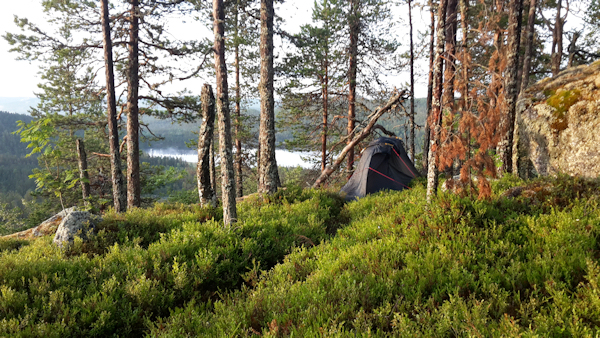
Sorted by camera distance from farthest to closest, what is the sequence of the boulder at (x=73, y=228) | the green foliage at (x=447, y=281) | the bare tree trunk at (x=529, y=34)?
the bare tree trunk at (x=529, y=34), the boulder at (x=73, y=228), the green foliage at (x=447, y=281)

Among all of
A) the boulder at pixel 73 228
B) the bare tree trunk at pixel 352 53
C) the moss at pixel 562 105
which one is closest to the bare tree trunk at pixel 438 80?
the moss at pixel 562 105

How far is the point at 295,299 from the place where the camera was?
3.97m

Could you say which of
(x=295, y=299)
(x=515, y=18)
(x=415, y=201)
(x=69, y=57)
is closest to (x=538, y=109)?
(x=515, y=18)

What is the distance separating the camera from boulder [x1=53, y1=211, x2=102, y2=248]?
6.26 m

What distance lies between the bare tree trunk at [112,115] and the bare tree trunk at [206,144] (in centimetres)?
484

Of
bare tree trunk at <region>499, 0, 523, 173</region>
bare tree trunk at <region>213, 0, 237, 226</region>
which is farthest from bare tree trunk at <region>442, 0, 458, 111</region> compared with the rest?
bare tree trunk at <region>213, 0, 237, 226</region>

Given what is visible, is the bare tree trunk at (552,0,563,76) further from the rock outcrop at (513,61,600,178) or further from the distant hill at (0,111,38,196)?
the distant hill at (0,111,38,196)

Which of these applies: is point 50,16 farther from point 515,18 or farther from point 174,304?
point 515,18

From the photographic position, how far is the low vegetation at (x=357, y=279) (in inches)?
129

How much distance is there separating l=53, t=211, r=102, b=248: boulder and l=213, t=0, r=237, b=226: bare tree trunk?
3.15 m

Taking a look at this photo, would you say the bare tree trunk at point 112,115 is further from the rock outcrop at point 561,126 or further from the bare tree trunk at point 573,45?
the bare tree trunk at point 573,45

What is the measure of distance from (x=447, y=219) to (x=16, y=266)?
775 centimetres

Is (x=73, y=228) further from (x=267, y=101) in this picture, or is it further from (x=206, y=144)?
(x=267, y=101)

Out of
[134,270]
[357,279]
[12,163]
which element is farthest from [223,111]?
[12,163]
